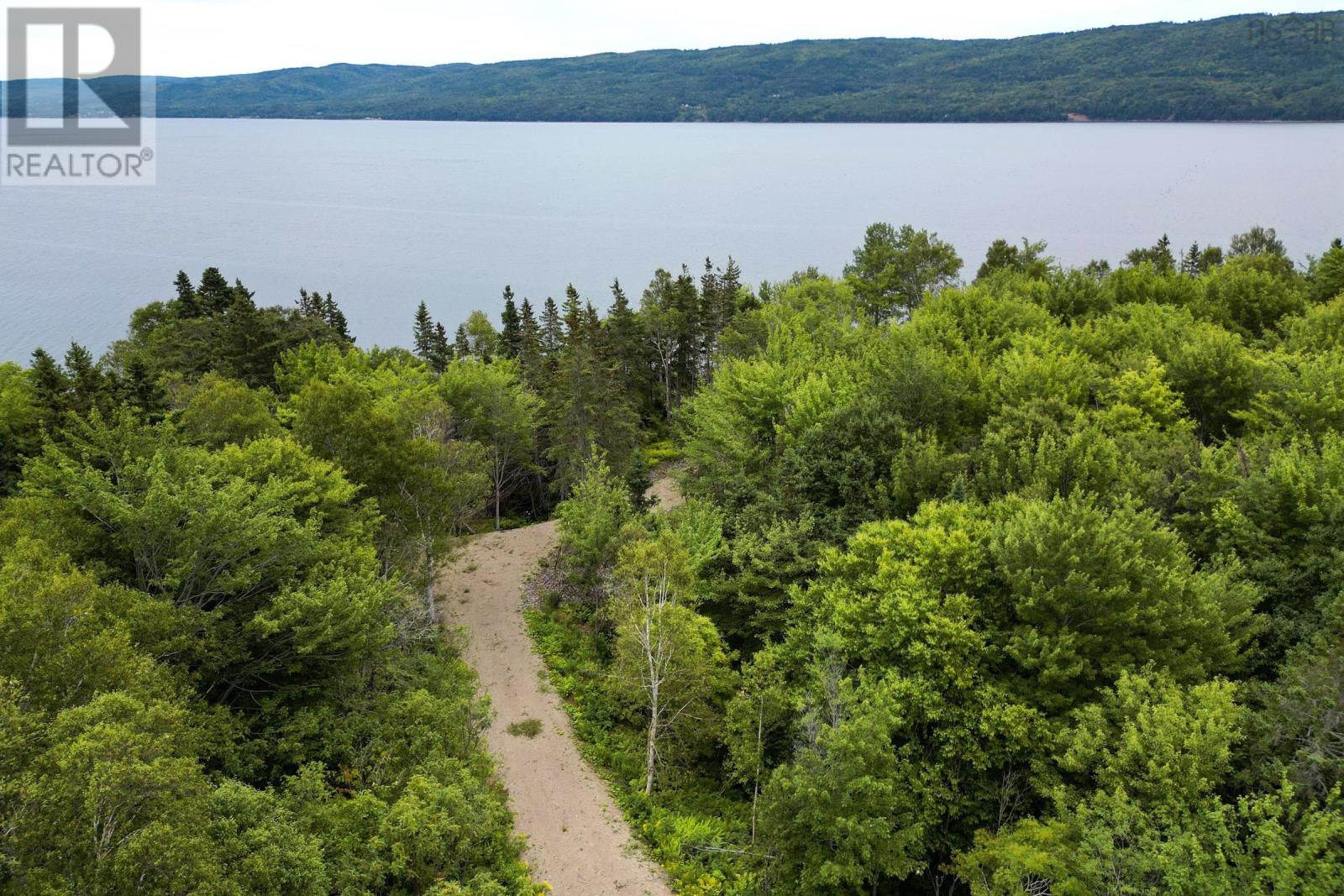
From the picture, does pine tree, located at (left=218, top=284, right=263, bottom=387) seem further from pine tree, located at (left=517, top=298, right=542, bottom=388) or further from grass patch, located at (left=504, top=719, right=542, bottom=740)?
grass patch, located at (left=504, top=719, right=542, bottom=740)

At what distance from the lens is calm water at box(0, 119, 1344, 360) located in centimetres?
8400

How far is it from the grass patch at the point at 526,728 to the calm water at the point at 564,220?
54.5 meters

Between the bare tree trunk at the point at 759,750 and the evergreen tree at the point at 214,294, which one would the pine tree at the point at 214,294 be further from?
the bare tree trunk at the point at 759,750

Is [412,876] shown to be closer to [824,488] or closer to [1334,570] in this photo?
[824,488]

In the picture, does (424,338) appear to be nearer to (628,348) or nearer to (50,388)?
(628,348)

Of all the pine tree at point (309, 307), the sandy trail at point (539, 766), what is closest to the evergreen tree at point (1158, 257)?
the sandy trail at point (539, 766)

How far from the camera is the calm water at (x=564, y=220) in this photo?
84.0 m

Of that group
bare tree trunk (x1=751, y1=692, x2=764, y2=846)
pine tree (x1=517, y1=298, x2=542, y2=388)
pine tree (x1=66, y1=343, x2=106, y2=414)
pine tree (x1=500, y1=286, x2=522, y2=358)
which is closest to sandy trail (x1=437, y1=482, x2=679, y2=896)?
bare tree trunk (x1=751, y1=692, x2=764, y2=846)

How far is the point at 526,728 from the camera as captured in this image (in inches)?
910

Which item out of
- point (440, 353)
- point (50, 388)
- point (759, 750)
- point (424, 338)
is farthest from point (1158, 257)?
point (50, 388)

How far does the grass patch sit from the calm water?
2145 inches

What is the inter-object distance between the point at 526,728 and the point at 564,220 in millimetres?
111778

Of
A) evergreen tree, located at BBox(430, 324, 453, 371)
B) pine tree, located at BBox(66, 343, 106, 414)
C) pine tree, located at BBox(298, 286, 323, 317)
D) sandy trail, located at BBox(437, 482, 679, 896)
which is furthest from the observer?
evergreen tree, located at BBox(430, 324, 453, 371)

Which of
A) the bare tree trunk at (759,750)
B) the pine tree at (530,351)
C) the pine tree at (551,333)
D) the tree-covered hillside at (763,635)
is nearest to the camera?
the tree-covered hillside at (763,635)
